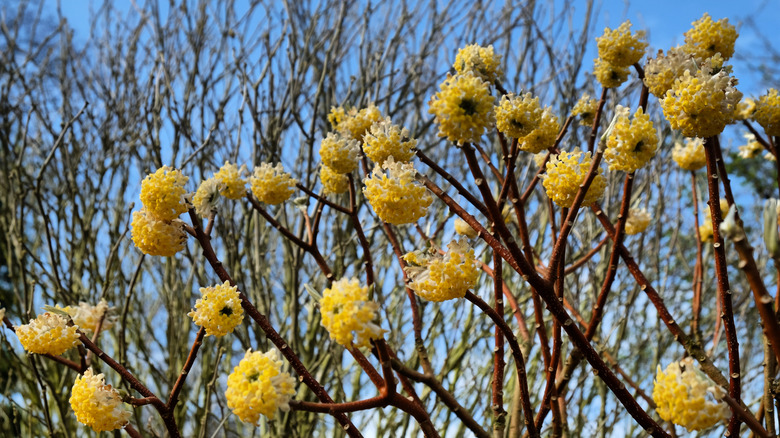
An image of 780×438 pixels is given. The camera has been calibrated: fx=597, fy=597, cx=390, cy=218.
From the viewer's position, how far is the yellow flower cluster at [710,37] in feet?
2.64

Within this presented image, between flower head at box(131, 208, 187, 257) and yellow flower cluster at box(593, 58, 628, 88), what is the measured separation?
594 mm

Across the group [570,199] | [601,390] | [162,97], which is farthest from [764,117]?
[162,97]

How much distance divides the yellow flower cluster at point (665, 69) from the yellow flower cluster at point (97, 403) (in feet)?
2.43

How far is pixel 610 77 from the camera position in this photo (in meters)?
0.82

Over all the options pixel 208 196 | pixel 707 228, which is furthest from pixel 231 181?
pixel 707 228

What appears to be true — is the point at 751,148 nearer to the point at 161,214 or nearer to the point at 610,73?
the point at 610,73

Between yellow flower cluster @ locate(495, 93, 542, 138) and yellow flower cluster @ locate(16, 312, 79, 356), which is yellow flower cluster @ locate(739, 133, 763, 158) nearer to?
yellow flower cluster @ locate(495, 93, 542, 138)

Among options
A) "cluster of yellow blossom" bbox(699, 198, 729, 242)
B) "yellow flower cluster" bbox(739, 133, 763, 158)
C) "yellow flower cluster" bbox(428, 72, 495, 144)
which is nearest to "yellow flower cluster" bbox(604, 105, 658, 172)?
"yellow flower cluster" bbox(428, 72, 495, 144)

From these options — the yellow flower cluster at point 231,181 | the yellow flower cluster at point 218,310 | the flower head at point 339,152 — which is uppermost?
the yellow flower cluster at point 231,181

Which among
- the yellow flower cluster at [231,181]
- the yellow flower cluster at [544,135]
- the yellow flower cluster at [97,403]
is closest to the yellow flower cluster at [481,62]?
the yellow flower cluster at [544,135]

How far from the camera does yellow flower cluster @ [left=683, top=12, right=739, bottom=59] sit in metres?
0.80

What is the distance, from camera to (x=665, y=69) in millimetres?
721

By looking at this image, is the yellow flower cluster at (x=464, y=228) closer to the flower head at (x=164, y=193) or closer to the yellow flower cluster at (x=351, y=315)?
the flower head at (x=164, y=193)

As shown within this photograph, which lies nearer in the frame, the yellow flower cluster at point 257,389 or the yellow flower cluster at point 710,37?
the yellow flower cluster at point 257,389
